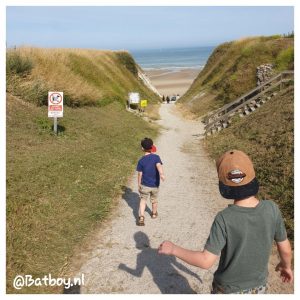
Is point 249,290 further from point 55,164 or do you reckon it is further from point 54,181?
point 55,164

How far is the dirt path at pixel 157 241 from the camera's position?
5629mm

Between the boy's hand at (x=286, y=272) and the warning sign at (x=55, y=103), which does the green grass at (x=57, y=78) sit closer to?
the warning sign at (x=55, y=103)

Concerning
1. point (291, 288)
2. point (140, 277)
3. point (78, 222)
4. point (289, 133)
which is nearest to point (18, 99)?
point (78, 222)

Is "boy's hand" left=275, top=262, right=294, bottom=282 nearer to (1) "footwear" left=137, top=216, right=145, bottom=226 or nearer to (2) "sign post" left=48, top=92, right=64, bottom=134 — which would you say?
(1) "footwear" left=137, top=216, right=145, bottom=226

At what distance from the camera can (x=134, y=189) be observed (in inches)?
415

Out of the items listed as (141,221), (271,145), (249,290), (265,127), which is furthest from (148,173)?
(265,127)

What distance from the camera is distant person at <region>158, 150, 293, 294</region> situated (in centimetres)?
295

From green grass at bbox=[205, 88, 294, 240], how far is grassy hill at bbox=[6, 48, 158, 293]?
160 inches

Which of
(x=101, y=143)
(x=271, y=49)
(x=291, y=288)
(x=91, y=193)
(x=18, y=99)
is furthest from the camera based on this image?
(x=271, y=49)

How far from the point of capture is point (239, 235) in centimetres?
302

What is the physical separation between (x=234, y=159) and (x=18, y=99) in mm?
14962

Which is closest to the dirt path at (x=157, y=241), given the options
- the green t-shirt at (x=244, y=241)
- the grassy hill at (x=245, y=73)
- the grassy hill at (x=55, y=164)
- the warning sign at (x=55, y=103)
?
the grassy hill at (x=55, y=164)

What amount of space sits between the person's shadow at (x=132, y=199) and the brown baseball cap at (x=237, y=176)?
561 cm

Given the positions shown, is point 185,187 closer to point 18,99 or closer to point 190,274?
point 190,274
